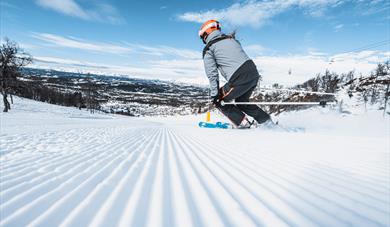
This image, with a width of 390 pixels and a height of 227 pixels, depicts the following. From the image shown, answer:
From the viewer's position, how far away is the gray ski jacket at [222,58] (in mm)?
5176

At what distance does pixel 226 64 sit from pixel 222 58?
6.4 inches

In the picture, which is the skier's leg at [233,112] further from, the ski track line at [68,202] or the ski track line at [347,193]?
the ski track line at [68,202]

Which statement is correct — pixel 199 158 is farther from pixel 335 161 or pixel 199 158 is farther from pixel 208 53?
pixel 208 53

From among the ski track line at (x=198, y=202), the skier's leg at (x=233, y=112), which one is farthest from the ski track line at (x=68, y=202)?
the skier's leg at (x=233, y=112)

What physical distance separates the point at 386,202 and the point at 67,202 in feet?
7.68

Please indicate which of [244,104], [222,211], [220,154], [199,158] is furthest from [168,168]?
[244,104]

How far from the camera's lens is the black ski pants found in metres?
5.20

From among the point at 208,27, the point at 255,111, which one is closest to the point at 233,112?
the point at 255,111

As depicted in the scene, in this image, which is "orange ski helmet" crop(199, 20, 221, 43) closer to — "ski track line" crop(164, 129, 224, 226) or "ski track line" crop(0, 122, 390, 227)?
"ski track line" crop(0, 122, 390, 227)

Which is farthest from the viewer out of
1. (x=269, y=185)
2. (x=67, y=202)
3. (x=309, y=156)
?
(x=309, y=156)

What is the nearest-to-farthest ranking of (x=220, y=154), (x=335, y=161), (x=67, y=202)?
(x=67, y=202) < (x=335, y=161) < (x=220, y=154)

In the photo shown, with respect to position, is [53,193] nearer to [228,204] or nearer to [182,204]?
[182,204]

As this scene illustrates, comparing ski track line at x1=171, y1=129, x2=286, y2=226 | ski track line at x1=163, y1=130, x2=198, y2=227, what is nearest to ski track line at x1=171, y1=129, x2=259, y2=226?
ski track line at x1=171, y1=129, x2=286, y2=226

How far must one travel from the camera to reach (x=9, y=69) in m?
28.0
